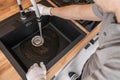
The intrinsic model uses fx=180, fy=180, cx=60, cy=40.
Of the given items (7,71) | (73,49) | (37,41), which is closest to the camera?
(7,71)

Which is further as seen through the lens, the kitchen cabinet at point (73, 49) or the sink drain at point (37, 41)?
the sink drain at point (37, 41)

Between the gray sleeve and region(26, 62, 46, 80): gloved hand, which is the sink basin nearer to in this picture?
region(26, 62, 46, 80): gloved hand

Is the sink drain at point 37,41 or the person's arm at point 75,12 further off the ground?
the person's arm at point 75,12

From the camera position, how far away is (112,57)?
65 cm

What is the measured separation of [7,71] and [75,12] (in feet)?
1.57

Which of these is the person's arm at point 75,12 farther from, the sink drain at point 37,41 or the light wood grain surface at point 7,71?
the light wood grain surface at point 7,71

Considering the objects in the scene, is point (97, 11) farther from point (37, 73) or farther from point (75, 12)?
point (37, 73)

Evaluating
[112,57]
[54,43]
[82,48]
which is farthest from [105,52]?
[54,43]

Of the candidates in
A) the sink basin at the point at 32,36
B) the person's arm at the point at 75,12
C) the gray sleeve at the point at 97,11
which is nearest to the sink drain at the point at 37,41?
the sink basin at the point at 32,36

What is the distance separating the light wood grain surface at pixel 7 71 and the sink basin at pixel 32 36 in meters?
0.03

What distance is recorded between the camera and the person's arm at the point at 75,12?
3.17 feet

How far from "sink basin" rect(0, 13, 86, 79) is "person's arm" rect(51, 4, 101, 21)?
70mm

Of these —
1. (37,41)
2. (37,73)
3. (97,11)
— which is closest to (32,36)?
(37,41)

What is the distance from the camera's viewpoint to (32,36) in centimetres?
115
